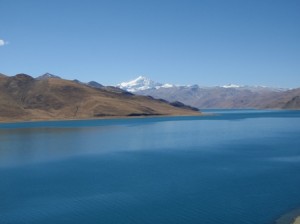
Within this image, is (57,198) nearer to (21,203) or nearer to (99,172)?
(21,203)

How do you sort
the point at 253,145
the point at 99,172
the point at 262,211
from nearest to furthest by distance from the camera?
the point at 262,211 → the point at 99,172 → the point at 253,145

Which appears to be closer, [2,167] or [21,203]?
[21,203]

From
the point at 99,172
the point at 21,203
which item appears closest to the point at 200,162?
the point at 99,172

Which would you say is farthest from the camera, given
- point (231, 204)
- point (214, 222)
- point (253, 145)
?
point (253, 145)

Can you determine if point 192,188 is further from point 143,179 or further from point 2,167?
point 2,167

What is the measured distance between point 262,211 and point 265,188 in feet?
30.6

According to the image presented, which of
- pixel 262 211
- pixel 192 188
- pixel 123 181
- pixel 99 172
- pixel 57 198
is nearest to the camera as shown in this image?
pixel 262 211

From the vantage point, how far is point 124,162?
67.9 m

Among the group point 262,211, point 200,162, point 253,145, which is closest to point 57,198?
point 262,211

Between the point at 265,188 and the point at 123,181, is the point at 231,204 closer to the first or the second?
the point at 265,188

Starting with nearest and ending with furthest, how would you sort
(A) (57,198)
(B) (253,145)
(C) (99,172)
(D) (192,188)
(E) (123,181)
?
(A) (57,198) → (D) (192,188) → (E) (123,181) → (C) (99,172) → (B) (253,145)

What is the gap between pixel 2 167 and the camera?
64.0 metres

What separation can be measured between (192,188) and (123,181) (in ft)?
32.8

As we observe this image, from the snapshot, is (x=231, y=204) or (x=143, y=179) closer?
(x=231, y=204)
